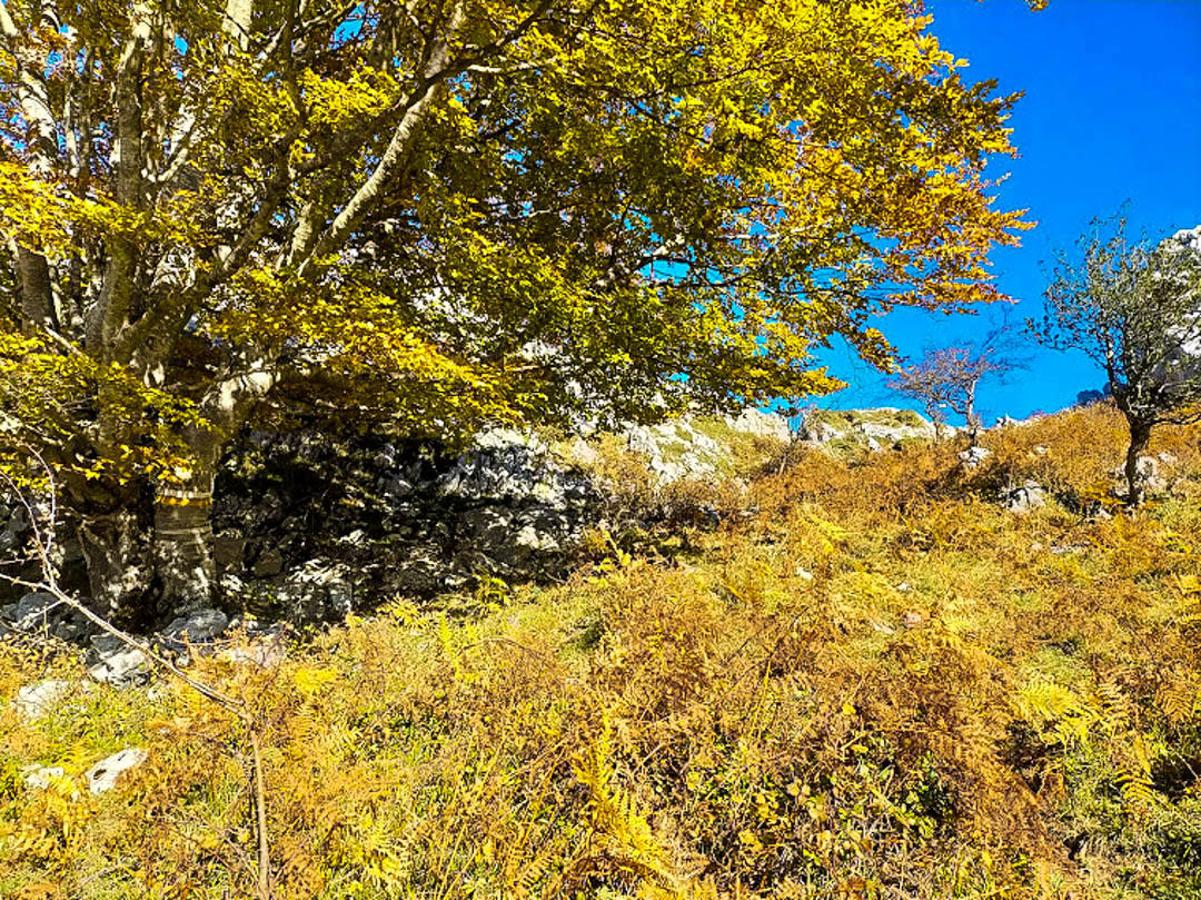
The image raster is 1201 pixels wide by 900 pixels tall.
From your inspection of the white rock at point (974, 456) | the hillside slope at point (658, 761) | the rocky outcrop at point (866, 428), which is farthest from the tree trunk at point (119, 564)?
the rocky outcrop at point (866, 428)

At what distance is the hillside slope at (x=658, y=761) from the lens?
3041 mm

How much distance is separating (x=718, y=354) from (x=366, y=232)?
652 cm

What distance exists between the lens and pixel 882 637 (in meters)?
6.18

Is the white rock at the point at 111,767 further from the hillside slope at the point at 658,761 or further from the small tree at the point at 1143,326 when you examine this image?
the small tree at the point at 1143,326

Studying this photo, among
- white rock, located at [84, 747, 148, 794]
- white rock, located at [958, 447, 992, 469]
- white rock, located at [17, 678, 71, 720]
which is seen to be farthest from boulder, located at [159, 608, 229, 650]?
white rock, located at [958, 447, 992, 469]

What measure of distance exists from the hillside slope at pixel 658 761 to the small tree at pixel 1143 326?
6.18 m

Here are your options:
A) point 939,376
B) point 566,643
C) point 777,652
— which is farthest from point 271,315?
point 939,376

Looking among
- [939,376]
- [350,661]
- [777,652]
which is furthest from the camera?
[939,376]

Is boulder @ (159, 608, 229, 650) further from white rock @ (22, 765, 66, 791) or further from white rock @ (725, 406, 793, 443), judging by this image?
white rock @ (725, 406, 793, 443)

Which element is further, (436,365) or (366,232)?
(366,232)

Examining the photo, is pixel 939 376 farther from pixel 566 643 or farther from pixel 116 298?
pixel 116 298

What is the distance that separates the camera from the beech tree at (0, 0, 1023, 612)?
263 inches

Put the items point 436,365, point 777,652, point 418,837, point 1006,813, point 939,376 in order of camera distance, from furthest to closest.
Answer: point 939,376, point 436,365, point 777,652, point 1006,813, point 418,837

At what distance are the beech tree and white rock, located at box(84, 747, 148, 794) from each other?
3530mm
